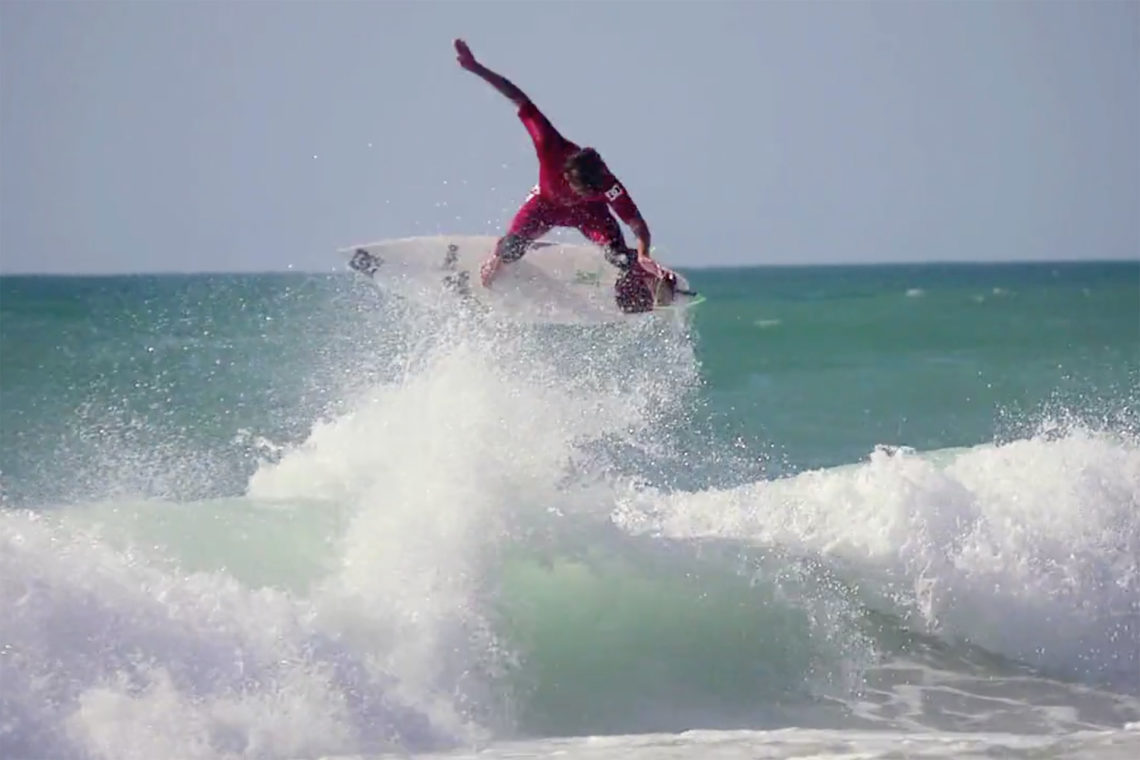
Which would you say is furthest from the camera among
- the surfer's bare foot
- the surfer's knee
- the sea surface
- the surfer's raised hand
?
the surfer's bare foot

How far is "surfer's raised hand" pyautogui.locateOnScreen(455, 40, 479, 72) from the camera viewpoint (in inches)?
321

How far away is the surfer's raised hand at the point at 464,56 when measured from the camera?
815cm

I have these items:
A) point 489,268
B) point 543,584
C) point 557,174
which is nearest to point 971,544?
point 543,584

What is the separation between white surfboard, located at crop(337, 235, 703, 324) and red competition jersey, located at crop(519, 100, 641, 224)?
1.84ft

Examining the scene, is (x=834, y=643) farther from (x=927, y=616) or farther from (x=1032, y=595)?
(x=1032, y=595)

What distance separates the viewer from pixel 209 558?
789cm

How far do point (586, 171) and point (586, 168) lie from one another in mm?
19

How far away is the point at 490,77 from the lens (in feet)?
27.7

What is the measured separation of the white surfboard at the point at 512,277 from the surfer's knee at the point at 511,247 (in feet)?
0.32

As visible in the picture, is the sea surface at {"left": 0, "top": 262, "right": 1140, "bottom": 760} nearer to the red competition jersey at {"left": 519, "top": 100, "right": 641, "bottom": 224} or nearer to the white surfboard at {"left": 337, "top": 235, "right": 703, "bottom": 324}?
the white surfboard at {"left": 337, "top": 235, "right": 703, "bottom": 324}

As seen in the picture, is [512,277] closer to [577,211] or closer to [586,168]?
[577,211]

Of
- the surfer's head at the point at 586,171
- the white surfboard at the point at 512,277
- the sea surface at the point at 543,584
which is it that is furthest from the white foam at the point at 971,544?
the surfer's head at the point at 586,171

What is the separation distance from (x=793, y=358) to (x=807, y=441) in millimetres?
10846

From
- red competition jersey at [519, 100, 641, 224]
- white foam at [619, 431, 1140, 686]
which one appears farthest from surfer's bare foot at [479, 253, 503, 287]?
white foam at [619, 431, 1140, 686]
